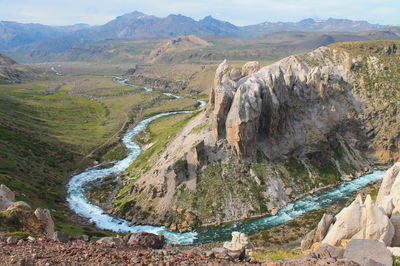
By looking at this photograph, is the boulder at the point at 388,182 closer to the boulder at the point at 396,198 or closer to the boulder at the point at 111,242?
the boulder at the point at 396,198

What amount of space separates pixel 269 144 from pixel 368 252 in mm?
56855

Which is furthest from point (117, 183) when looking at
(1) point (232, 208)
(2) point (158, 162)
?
(1) point (232, 208)

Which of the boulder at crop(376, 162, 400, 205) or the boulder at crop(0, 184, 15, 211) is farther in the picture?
the boulder at crop(376, 162, 400, 205)

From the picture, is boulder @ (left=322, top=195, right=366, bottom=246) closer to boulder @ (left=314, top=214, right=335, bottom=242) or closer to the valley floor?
boulder @ (left=314, top=214, right=335, bottom=242)

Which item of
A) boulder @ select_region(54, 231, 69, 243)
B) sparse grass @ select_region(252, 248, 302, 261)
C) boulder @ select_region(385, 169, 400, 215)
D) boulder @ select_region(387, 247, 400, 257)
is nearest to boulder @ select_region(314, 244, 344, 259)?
boulder @ select_region(387, 247, 400, 257)

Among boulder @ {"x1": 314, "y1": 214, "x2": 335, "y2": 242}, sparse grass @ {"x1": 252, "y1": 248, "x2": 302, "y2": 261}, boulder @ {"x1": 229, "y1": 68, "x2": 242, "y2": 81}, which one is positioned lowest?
sparse grass @ {"x1": 252, "y1": 248, "x2": 302, "y2": 261}

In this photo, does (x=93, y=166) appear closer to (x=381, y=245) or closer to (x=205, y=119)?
(x=205, y=119)

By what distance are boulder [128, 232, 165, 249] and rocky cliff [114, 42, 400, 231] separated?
31.7 metres

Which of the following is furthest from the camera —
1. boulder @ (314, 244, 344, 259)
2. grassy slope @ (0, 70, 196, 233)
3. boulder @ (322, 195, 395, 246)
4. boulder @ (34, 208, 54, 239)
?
grassy slope @ (0, 70, 196, 233)

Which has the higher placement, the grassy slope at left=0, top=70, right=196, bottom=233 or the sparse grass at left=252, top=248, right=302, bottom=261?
the sparse grass at left=252, top=248, right=302, bottom=261

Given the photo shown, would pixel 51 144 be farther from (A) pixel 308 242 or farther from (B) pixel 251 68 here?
(A) pixel 308 242

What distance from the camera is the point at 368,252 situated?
25.7 metres

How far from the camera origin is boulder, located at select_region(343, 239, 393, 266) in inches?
971

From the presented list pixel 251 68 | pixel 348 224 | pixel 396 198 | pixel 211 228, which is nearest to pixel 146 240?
pixel 348 224
